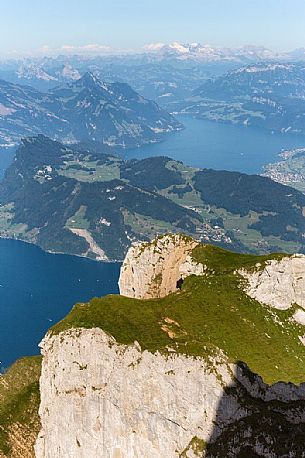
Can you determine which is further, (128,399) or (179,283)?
(179,283)

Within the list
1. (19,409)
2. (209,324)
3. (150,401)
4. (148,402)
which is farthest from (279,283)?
(19,409)

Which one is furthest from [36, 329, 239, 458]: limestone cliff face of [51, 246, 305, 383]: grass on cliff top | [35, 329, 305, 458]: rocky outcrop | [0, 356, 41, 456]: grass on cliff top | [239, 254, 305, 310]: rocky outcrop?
[239, 254, 305, 310]: rocky outcrop

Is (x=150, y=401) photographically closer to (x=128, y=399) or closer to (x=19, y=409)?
(x=128, y=399)

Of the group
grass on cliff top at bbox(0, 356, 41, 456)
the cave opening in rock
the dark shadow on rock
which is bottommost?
grass on cliff top at bbox(0, 356, 41, 456)

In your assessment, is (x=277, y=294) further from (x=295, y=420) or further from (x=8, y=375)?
(x=8, y=375)

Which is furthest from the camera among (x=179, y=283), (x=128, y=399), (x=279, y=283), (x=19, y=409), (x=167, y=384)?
(x=179, y=283)

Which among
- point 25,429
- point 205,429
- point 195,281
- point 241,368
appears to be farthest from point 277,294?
point 25,429

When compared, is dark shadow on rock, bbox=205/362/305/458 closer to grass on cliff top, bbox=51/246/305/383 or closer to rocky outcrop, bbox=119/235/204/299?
grass on cliff top, bbox=51/246/305/383
